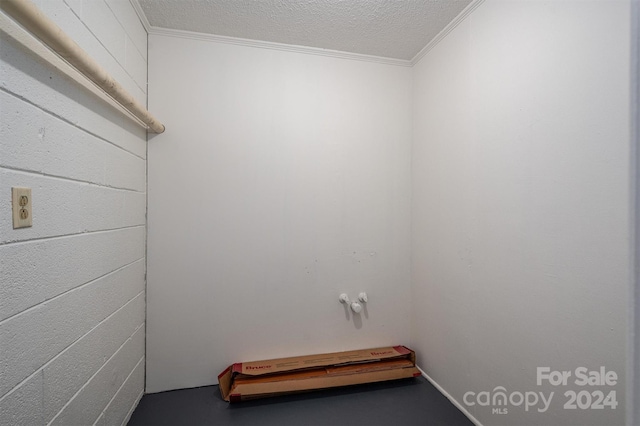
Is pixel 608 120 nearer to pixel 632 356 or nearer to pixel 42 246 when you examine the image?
pixel 632 356

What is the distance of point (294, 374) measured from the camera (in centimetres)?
168

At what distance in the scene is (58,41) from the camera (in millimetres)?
762

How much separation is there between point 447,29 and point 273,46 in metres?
1.10

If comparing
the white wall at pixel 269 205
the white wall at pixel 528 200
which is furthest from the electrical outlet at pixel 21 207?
the white wall at pixel 528 200

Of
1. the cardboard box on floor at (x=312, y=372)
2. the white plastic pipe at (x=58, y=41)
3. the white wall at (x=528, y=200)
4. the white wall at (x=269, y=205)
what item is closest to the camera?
the white plastic pipe at (x=58, y=41)

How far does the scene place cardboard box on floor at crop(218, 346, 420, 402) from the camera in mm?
1571

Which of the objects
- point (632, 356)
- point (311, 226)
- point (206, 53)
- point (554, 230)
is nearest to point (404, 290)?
point (311, 226)

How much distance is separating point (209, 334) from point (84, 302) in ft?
2.79

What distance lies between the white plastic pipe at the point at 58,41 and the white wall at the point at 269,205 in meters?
0.65

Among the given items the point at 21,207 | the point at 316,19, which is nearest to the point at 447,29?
the point at 316,19

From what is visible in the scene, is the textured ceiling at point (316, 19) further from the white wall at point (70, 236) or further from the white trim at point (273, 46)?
the white wall at point (70, 236)

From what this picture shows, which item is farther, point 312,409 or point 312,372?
point 312,372

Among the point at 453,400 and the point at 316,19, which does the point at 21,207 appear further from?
the point at 453,400

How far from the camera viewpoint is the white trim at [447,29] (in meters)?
1.45
